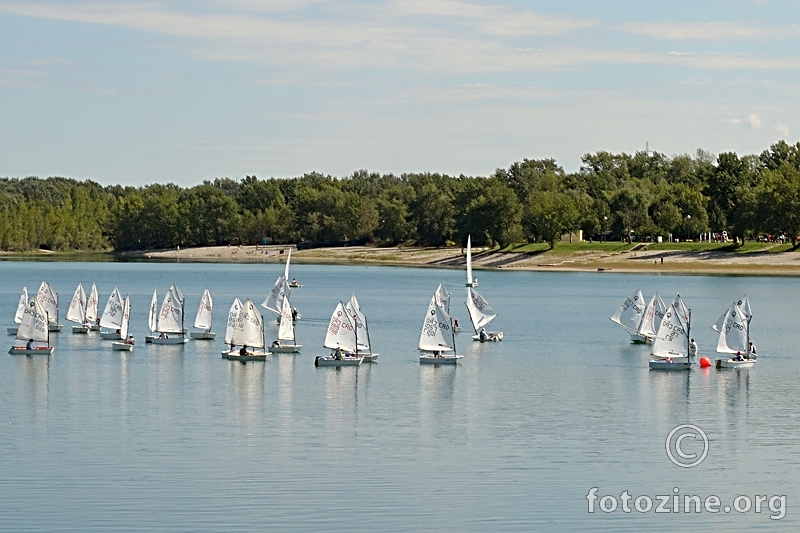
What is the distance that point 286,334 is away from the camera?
6169cm

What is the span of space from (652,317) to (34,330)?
30.8 meters

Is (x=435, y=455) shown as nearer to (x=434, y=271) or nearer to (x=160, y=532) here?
(x=160, y=532)

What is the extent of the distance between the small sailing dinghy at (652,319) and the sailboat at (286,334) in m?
18.3

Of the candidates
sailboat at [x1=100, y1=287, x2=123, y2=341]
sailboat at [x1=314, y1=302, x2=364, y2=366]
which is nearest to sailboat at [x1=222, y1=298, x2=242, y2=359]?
sailboat at [x1=314, y1=302, x2=364, y2=366]

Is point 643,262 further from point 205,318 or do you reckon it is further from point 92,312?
point 205,318

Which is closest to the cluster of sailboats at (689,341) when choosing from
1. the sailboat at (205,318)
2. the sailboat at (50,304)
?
the sailboat at (205,318)

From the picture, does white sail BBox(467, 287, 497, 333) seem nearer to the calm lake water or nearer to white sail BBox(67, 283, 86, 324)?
the calm lake water

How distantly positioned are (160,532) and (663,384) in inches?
1143

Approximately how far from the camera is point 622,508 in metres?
29.7

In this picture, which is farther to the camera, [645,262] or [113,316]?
[645,262]

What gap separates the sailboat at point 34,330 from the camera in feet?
192

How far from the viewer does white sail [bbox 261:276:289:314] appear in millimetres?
77188

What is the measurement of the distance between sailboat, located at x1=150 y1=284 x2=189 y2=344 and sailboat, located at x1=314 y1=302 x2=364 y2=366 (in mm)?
11661

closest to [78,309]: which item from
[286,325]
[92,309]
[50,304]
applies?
[92,309]
